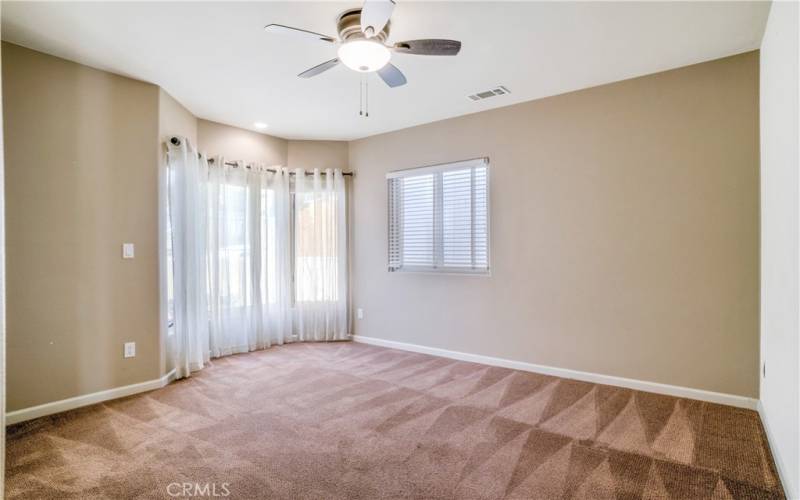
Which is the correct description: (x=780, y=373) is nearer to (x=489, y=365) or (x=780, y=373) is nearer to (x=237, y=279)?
(x=489, y=365)

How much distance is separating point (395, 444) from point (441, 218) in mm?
2673

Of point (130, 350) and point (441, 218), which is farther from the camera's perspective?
point (441, 218)

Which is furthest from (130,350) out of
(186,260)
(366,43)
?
(366,43)

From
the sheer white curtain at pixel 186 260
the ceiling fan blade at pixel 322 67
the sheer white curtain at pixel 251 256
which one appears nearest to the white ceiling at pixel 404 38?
the ceiling fan blade at pixel 322 67

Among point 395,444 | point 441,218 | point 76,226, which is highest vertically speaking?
point 441,218

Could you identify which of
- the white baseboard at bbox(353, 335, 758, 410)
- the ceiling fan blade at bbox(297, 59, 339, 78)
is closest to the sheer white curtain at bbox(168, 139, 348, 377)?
the white baseboard at bbox(353, 335, 758, 410)

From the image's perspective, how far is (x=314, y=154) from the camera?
18.2 ft

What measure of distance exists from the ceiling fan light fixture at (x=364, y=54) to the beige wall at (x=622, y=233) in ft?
6.79

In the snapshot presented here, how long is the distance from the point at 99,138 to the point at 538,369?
176 inches

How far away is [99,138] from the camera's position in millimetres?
3406

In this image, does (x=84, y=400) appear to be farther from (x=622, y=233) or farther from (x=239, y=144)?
(x=622, y=233)

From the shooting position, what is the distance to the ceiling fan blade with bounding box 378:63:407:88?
2816 millimetres

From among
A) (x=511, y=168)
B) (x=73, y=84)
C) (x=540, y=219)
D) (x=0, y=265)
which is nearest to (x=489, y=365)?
(x=540, y=219)

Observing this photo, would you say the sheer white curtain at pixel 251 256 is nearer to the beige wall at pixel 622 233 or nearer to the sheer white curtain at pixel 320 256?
the sheer white curtain at pixel 320 256
